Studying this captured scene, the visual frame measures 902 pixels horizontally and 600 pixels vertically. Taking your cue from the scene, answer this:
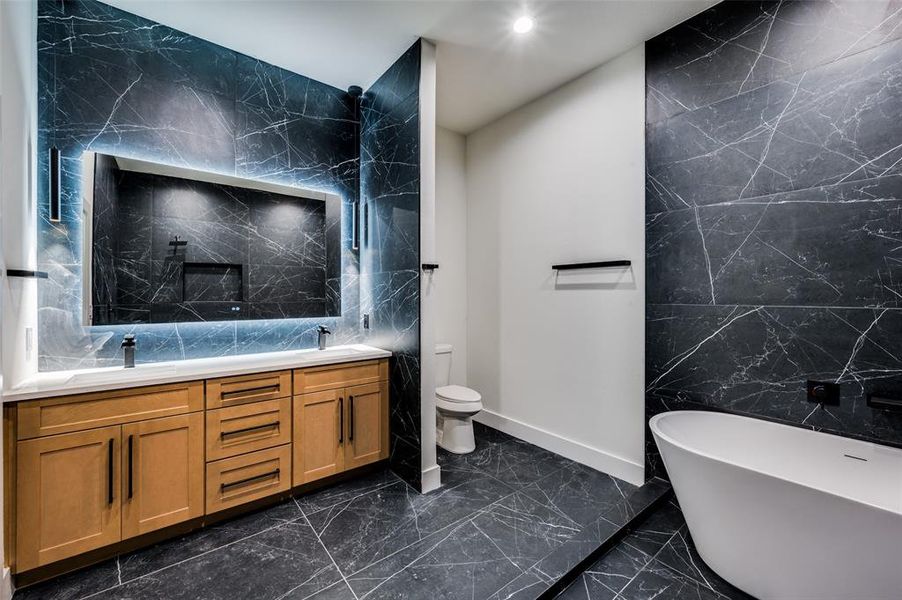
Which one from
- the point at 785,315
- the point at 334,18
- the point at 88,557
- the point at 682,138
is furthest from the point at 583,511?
the point at 334,18

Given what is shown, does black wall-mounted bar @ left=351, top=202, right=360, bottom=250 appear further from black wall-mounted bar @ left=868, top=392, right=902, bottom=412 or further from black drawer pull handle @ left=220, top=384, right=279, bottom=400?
black wall-mounted bar @ left=868, top=392, right=902, bottom=412

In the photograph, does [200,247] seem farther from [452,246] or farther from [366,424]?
[452,246]

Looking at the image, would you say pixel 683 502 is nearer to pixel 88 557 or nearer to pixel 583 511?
pixel 583 511

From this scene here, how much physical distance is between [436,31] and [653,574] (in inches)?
123

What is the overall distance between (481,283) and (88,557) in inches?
119

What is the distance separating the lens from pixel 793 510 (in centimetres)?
138

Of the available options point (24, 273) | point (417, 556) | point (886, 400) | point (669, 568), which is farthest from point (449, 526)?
point (24, 273)

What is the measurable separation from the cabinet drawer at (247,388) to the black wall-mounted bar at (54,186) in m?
1.16

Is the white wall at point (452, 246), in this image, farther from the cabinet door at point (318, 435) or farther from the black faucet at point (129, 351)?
the black faucet at point (129, 351)

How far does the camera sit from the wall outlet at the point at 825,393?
1774 mm

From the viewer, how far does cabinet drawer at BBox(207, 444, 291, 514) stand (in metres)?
1.97

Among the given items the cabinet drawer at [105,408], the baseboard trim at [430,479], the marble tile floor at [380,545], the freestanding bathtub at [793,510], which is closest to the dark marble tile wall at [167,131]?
the cabinet drawer at [105,408]

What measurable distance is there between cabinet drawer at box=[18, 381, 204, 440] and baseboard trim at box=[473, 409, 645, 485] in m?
2.33

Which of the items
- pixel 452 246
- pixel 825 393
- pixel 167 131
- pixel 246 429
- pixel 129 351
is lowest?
pixel 246 429
